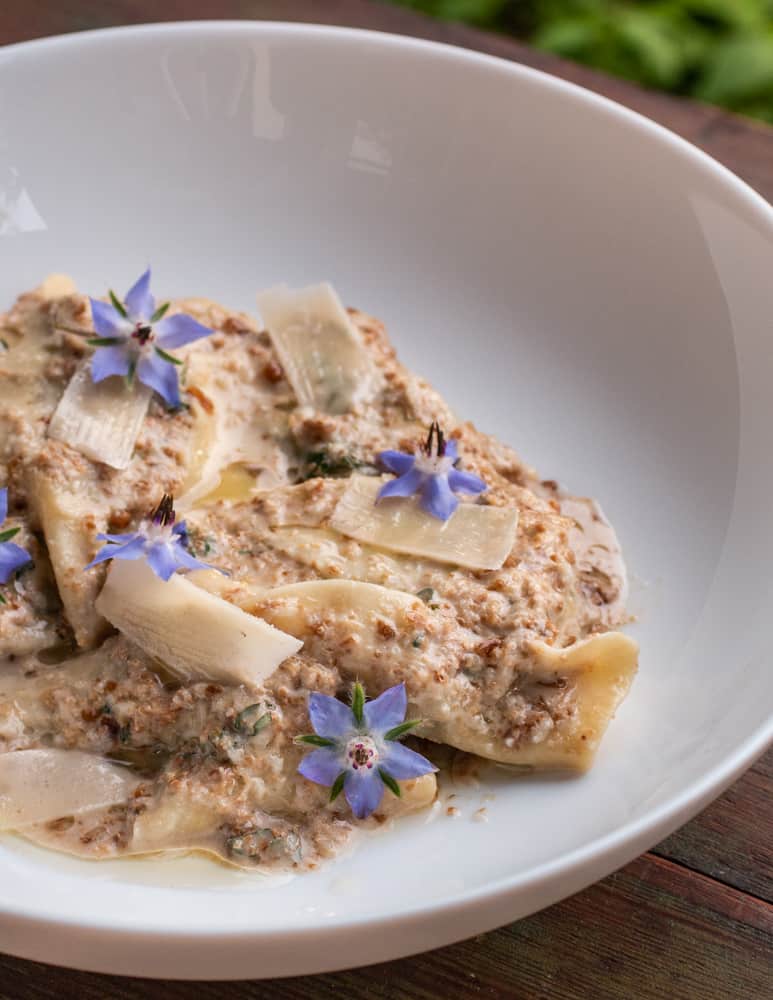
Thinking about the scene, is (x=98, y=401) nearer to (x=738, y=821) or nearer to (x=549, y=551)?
(x=549, y=551)

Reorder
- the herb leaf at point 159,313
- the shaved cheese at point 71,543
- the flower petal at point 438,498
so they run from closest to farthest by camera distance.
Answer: the shaved cheese at point 71,543 < the flower petal at point 438,498 < the herb leaf at point 159,313

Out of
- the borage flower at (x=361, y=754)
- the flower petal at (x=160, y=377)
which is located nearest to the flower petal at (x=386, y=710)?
the borage flower at (x=361, y=754)

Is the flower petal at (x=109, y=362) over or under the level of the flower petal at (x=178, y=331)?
A: under

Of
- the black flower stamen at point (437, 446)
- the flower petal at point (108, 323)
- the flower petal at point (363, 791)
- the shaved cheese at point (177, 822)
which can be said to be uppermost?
the black flower stamen at point (437, 446)

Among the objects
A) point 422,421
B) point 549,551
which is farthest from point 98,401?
point 549,551

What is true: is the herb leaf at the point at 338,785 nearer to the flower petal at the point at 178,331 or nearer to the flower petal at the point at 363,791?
the flower petal at the point at 363,791

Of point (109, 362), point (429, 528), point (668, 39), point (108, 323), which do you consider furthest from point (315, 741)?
point (668, 39)

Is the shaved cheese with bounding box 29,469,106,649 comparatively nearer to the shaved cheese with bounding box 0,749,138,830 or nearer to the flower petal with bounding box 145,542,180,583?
the flower petal with bounding box 145,542,180,583
